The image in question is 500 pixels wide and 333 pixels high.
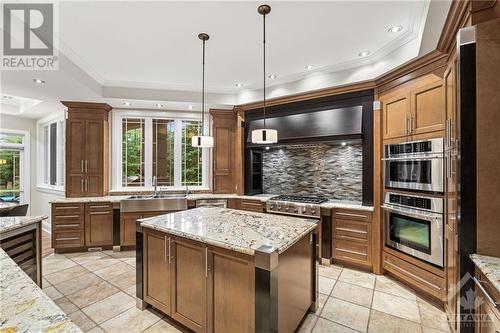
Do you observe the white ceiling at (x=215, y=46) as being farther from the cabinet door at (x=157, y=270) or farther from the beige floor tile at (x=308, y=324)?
the beige floor tile at (x=308, y=324)

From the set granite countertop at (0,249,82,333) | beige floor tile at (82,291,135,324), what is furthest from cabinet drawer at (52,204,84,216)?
granite countertop at (0,249,82,333)

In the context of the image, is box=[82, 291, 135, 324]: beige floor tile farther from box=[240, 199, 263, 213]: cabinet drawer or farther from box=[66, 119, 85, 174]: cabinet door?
box=[66, 119, 85, 174]: cabinet door

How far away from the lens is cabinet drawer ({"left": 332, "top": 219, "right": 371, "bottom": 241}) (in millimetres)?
3201

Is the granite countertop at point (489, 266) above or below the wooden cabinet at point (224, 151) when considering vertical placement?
below

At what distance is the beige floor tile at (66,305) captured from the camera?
2359mm

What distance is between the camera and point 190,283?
6.34 ft

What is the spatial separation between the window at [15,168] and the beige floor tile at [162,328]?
5525mm

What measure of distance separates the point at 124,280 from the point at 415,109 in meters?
4.19

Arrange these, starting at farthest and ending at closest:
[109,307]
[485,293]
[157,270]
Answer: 1. [109,307]
2. [157,270]
3. [485,293]

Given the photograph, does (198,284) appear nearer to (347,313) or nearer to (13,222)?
(347,313)

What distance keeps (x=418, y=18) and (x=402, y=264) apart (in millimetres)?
2758

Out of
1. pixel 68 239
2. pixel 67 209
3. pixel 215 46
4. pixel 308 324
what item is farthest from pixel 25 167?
pixel 308 324

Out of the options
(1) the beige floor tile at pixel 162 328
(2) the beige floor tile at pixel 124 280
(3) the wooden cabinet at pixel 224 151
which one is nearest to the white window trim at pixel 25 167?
(2) the beige floor tile at pixel 124 280

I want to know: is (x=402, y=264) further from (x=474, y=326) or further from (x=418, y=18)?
(x=418, y=18)
